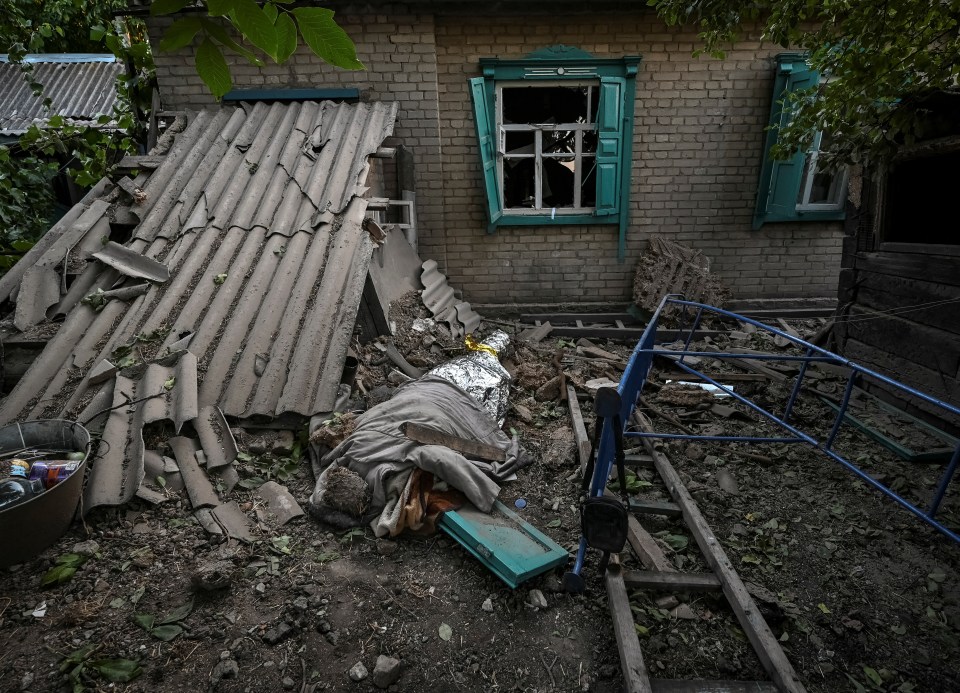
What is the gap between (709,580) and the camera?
2816 mm

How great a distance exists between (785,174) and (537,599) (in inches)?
286

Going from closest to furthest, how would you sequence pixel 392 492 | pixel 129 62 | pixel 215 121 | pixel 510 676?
pixel 510 676, pixel 392 492, pixel 215 121, pixel 129 62

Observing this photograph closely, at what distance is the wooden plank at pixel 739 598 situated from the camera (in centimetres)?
231

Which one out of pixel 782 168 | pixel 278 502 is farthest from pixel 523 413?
pixel 782 168

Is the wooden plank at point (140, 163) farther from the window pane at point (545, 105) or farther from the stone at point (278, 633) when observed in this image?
the stone at point (278, 633)

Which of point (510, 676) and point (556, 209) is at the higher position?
point (556, 209)

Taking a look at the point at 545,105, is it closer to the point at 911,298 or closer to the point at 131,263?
the point at 911,298

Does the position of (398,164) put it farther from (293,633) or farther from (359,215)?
(293,633)

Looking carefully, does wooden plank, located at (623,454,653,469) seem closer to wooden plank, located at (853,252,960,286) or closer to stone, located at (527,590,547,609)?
stone, located at (527,590,547,609)

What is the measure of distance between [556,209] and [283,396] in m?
5.30

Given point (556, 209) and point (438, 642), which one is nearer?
point (438, 642)

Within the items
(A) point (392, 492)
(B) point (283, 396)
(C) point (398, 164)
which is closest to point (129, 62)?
(C) point (398, 164)

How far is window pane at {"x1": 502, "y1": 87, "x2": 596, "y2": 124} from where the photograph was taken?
758cm

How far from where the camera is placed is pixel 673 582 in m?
2.80
